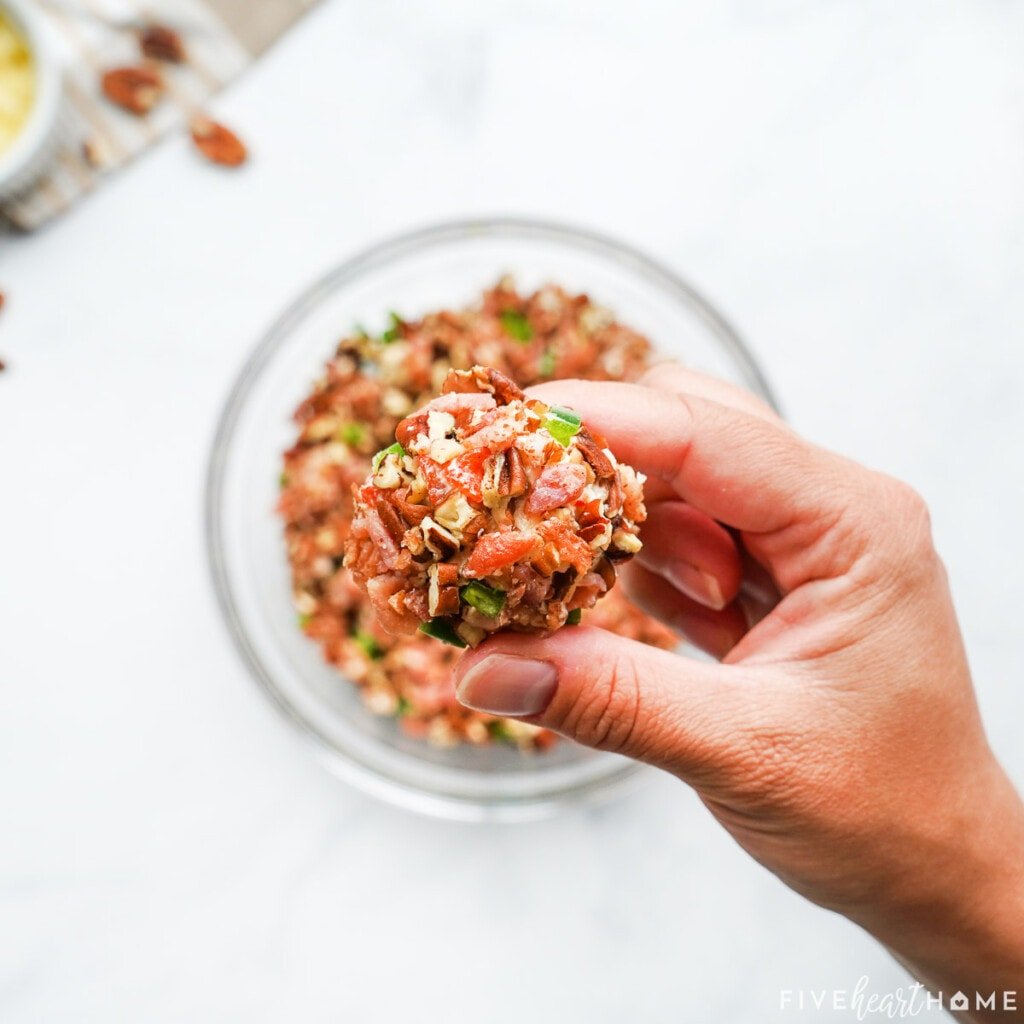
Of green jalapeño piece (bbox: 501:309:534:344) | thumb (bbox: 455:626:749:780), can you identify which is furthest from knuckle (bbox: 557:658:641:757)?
green jalapeño piece (bbox: 501:309:534:344)

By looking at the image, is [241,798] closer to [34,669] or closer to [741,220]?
[34,669]

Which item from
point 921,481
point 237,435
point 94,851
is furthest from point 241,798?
point 921,481

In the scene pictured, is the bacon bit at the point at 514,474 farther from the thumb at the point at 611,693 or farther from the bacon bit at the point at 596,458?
the thumb at the point at 611,693

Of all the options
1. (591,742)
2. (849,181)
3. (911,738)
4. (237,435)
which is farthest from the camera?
(849,181)

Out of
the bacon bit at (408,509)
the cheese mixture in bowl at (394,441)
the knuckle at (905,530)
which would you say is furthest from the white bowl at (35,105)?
the knuckle at (905,530)

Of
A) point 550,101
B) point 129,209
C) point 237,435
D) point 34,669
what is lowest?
point 34,669
